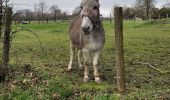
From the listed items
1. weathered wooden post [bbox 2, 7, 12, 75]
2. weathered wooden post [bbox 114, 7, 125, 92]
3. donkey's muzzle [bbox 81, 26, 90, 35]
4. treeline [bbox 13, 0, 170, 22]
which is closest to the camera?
weathered wooden post [bbox 114, 7, 125, 92]

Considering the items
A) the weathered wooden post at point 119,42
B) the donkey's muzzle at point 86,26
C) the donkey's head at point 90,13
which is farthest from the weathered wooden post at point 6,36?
the weathered wooden post at point 119,42

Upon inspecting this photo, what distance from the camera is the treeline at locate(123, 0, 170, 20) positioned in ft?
343

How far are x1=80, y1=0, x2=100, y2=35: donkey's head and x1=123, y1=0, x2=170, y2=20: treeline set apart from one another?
89.1 meters

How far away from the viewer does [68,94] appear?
11086mm

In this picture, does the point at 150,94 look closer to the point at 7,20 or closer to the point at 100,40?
the point at 100,40

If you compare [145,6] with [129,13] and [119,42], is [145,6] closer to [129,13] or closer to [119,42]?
[129,13]

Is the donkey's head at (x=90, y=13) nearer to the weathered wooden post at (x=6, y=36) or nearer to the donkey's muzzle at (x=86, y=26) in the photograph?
the donkey's muzzle at (x=86, y=26)

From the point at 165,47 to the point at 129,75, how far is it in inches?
432

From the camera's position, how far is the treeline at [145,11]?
10456 centimetres

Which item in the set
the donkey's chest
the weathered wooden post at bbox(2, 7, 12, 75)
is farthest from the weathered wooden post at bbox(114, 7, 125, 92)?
the weathered wooden post at bbox(2, 7, 12, 75)

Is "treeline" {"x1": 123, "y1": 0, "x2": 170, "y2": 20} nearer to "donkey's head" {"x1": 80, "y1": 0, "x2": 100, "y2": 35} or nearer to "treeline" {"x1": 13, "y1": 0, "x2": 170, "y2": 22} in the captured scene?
"treeline" {"x1": 13, "y1": 0, "x2": 170, "y2": 22}

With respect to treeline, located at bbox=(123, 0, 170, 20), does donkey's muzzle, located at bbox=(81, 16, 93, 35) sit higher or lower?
lower

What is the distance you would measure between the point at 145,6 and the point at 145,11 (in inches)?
87.4

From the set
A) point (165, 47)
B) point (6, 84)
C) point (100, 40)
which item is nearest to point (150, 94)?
point (100, 40)
